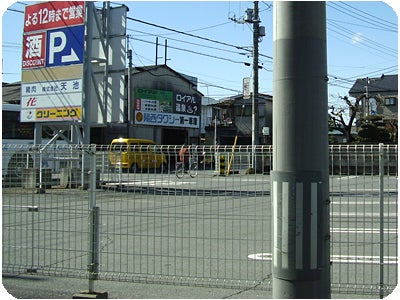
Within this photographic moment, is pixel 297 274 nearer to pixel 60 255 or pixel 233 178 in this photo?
pixel 233 178

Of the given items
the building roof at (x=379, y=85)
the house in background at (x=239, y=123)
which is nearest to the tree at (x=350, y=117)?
the house in background at (x=239, y=123)

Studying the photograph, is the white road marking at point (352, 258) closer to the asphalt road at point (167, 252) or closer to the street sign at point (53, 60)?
the asphalt road at point (167, 252)

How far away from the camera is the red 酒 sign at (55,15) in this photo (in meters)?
15.9

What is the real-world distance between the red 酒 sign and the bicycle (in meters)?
12.1

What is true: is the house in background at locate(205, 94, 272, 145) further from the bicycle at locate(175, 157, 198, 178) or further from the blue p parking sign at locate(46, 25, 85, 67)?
the bicycle at locate(175, 157, 198, 178)

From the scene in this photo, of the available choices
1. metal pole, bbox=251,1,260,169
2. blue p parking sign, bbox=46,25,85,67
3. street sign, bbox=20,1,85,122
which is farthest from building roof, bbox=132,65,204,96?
blue p parking sign, bbox=46,25,85,67

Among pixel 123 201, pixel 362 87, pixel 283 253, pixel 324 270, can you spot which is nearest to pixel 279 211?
pixel 283 253

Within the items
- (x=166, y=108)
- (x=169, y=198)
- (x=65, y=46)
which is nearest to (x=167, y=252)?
(x=169, y=198)

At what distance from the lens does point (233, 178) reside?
5.02 m

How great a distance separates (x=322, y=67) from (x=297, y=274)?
1491 mm

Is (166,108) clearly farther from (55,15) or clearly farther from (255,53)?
(55,15)

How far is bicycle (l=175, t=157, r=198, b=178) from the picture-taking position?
4977 mm

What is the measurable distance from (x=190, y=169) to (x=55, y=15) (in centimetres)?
1300

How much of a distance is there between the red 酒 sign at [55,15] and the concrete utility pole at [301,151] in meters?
13.6
